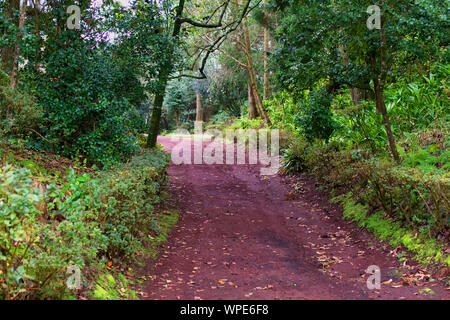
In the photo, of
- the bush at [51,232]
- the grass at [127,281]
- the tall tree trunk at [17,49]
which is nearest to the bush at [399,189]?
the grass at [127,281]

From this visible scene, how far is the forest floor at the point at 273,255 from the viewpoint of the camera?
4.46 m

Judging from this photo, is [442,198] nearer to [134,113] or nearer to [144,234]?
[144,234]

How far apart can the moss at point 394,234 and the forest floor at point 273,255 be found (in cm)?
16

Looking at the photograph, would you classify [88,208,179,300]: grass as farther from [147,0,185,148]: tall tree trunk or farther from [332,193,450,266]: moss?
[332,193,450,266]: moss

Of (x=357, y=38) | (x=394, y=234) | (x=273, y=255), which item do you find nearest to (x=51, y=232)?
(x=273, y=255)

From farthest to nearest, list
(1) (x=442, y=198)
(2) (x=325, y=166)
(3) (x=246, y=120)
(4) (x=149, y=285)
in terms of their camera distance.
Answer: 1. (3) (x=246, y=120)
2. (2) (x=325, y=166)
3. (1) (x=442, y=198)
4. (4) (x=149, y=285)

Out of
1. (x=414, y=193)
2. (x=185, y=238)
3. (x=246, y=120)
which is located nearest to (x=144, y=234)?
(x=185, y=238)

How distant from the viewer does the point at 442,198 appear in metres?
5.00

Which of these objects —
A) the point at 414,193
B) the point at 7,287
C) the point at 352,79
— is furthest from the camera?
the point at 352,79

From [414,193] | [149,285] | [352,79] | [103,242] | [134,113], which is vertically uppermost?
[352,79]

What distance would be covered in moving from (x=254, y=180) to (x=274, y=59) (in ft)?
15.9

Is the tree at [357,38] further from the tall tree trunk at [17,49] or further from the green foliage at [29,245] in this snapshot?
the green foliage at [29,245]
